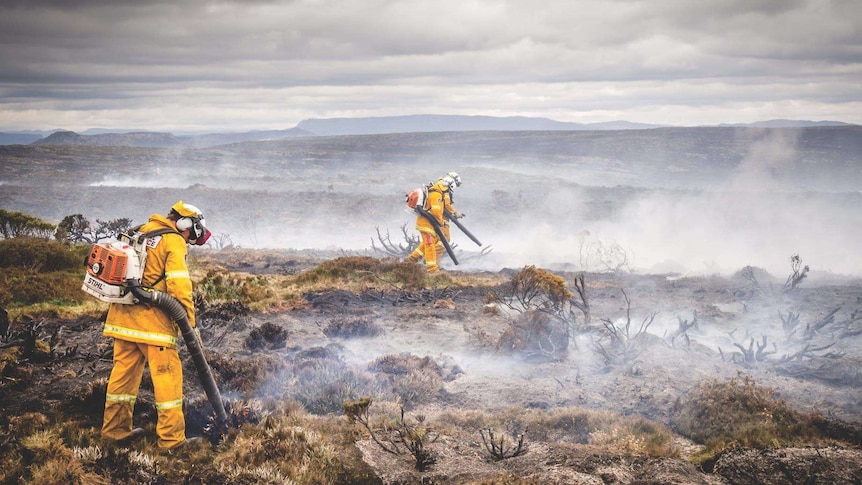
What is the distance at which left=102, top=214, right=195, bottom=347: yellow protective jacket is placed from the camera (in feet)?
18.3

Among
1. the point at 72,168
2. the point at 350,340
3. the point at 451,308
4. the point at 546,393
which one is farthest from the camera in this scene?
the point at 72,168

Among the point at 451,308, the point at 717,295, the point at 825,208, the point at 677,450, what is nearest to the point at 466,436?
the point at 677,450

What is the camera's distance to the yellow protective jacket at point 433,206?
1516cm

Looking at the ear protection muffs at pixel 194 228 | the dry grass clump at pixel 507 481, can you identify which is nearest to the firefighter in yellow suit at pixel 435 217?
the ear protection muffs at pixel 194 228

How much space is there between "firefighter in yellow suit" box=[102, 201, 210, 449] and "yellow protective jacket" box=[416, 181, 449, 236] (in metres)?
9.58

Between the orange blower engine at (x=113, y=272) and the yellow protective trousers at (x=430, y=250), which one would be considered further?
the yellow protective trousers at (x=430, y=250)

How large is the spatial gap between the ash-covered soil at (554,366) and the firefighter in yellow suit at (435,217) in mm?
1355

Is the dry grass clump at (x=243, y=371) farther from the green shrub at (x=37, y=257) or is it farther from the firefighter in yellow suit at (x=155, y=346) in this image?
the green shrub at (x=37, y=257)

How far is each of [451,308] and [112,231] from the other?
49.7ft

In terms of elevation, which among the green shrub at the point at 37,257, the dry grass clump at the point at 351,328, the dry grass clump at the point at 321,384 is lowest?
the dry grass clump at the point at 351,328

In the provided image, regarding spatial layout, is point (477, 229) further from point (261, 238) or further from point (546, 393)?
point (546, 393)

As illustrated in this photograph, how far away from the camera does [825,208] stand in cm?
3884

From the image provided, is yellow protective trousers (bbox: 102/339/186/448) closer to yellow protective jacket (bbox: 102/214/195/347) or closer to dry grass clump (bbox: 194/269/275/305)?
yellow protective jacket (bbox: 102/214/195/347)

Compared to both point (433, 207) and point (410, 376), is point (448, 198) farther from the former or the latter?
point (410, 376)
